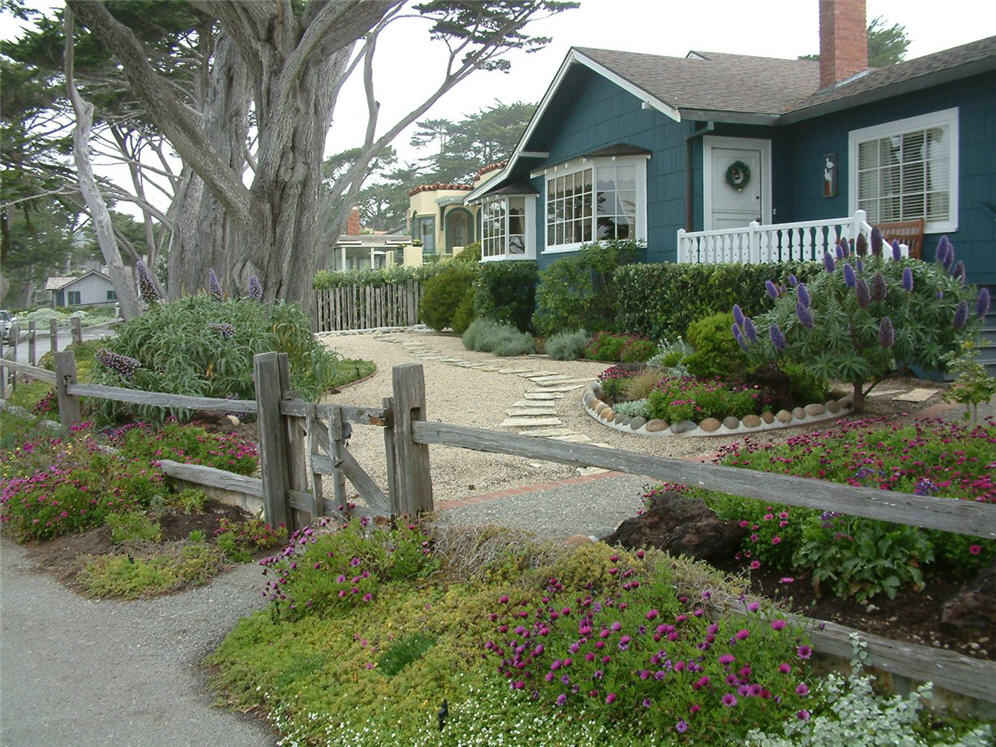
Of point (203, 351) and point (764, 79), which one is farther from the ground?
point (764, 79)

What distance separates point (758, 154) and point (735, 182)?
2.25 ft

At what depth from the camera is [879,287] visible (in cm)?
779

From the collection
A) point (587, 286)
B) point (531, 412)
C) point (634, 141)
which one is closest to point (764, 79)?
point (634, 141)

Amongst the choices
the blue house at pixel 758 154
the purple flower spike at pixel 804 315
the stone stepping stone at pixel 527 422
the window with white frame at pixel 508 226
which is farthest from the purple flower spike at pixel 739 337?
the window with white frame at pixel 508 226

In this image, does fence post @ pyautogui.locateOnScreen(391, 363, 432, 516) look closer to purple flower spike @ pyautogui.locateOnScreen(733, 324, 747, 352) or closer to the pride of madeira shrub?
the pride of madeira shrub

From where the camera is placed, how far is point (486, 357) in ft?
52.0

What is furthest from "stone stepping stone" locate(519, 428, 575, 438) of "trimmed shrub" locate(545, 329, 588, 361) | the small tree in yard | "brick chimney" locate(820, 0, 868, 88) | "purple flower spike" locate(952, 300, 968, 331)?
"brick chimney" locate(820, 0, 868, 88)

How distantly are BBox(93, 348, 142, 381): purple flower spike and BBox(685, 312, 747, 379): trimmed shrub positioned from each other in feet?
19.2

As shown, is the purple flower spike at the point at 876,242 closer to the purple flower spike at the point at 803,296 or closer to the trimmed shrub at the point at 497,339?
the purple flower spike at the point at 803,296

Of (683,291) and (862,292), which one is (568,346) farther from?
(862,292)

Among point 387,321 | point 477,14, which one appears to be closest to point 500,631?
point 477,14

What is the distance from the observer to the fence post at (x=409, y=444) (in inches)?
191

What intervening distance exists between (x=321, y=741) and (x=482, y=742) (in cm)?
69

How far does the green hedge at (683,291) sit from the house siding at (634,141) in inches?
51.3
